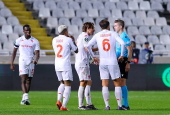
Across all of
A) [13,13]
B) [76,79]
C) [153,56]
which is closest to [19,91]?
[76,79]

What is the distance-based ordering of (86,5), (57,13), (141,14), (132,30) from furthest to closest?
(141,14), (86,5), (57,13), (132,30)

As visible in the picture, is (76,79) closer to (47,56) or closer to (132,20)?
(47,56)

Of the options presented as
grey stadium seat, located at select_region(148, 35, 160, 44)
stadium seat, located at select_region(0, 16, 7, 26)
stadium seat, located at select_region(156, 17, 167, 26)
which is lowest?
grey stadium seat, located at select_region(148, 35, 160, 44)

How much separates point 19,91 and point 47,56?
87.7 inches

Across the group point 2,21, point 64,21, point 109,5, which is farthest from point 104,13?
point 2,21

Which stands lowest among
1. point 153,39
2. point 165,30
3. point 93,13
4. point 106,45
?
point 106,45

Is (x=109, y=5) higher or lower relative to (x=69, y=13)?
higher

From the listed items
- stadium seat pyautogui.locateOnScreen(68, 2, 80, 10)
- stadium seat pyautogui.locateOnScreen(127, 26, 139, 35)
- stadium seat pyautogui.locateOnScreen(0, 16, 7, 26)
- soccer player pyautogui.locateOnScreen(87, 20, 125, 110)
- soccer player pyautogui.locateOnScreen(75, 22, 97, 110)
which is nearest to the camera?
soccer player pyautogui.locateOnScreen(87, 20, 125, 110)

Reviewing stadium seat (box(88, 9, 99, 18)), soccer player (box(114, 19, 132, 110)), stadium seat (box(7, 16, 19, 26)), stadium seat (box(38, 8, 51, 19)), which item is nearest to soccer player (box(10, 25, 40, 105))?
soccer player (box(114, 19, 132, 110))

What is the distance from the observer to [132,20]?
2897 cm

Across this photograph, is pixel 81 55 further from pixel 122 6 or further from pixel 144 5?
pixel 144 5

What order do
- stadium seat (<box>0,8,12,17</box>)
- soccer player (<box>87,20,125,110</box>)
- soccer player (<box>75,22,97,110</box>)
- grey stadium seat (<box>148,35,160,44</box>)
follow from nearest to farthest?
soccer player (<box>87,20,125,110</box>) < soccer player (<box>75,22,97,110</box>) < stadium seat (<box>0,8,12,17</box>) < grey stadium seat (<box>148,35,160,44</box>)

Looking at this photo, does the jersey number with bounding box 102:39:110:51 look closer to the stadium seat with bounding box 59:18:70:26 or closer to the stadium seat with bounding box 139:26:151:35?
the stadium seat with bounding box 59:18:70:26

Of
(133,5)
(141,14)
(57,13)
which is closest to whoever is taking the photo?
(57,13)
